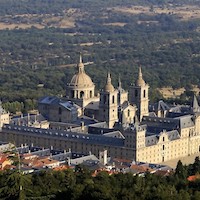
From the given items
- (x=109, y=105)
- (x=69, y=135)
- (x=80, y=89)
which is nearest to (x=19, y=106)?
(x=80, y=89)

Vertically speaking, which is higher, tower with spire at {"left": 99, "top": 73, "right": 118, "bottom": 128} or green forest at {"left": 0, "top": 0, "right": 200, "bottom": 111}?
tower with spire at {"left": 99, "top": 73, "right": 118, "bottom": 128}

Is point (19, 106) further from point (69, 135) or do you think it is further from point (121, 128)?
point (121, 128)

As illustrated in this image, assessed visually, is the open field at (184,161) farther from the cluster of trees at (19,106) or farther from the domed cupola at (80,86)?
the cluster of trees at (19,106)

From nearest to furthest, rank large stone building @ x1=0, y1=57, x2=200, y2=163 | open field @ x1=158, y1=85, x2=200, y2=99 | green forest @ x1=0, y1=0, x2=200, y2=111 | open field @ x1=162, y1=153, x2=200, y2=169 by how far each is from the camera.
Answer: large stone building @ x1=0, y1=57, x2=200, y2=163, open field @ x1=162, y1=153, x2=200, y2=169, open field @ x1=158, y1=85, x2=200, y2=99, green forest @ x1=0, y1=0, x2=200, y2=111

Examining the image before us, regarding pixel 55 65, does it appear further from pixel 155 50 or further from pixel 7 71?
pixel 155 50

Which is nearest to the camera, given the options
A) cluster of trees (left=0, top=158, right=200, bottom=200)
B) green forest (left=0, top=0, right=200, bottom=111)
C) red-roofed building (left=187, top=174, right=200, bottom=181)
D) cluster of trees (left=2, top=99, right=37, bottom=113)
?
cluster of trees (left=0, top=158, right=200, bottom=200)

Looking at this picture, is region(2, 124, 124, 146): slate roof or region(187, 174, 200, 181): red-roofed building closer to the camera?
region(187, 174, 200, 181): red-roofed building

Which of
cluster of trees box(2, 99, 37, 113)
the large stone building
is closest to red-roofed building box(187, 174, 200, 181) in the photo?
the large stone building

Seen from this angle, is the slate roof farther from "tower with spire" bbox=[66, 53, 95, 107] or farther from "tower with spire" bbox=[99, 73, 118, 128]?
"tower with spire" bbox=[66, 53, 95, 107]
